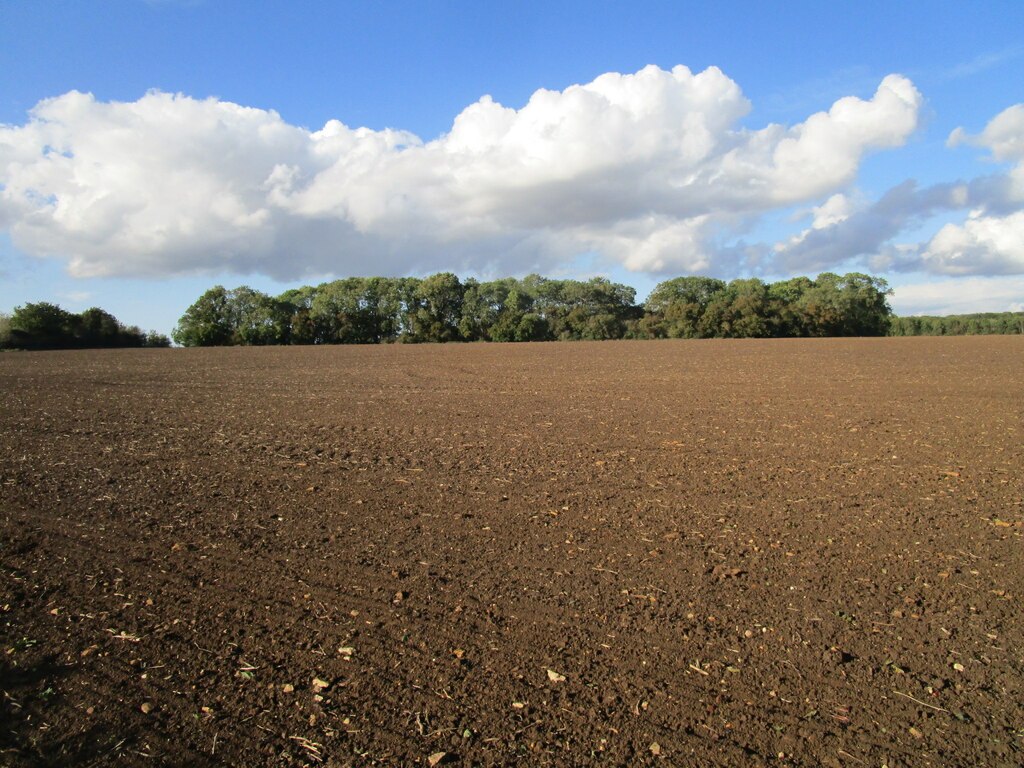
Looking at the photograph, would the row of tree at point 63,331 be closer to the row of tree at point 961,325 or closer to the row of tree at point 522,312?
the row of tree at point 522,312

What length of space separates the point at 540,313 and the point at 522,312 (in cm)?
684

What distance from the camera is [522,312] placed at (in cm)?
9750

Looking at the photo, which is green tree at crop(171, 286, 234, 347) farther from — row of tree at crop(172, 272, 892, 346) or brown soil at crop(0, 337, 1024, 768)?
brown soil at crop(0, 337, 1024, 768)

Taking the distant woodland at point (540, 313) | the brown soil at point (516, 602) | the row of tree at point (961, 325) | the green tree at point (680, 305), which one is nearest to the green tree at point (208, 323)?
the distant woodland at point (540, 313)

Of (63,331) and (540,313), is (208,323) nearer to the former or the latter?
(63,331)

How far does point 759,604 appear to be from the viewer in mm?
5176

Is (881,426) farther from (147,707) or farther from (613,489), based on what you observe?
(147,707)

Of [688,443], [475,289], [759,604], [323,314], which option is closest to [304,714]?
[759,604]

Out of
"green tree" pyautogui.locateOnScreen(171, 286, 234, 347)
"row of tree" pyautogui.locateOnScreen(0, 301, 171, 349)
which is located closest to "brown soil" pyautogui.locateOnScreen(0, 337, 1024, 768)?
"row of tree" pyautogui.locateOnScreen(0, 301, 171, 349)

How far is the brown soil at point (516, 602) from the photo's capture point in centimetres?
370

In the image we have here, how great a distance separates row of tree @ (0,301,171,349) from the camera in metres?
67.9

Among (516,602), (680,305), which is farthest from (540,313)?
(516,602)

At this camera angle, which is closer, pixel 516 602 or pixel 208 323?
pixel 516 602

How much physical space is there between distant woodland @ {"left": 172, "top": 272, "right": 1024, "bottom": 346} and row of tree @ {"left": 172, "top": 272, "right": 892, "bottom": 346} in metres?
0.16
